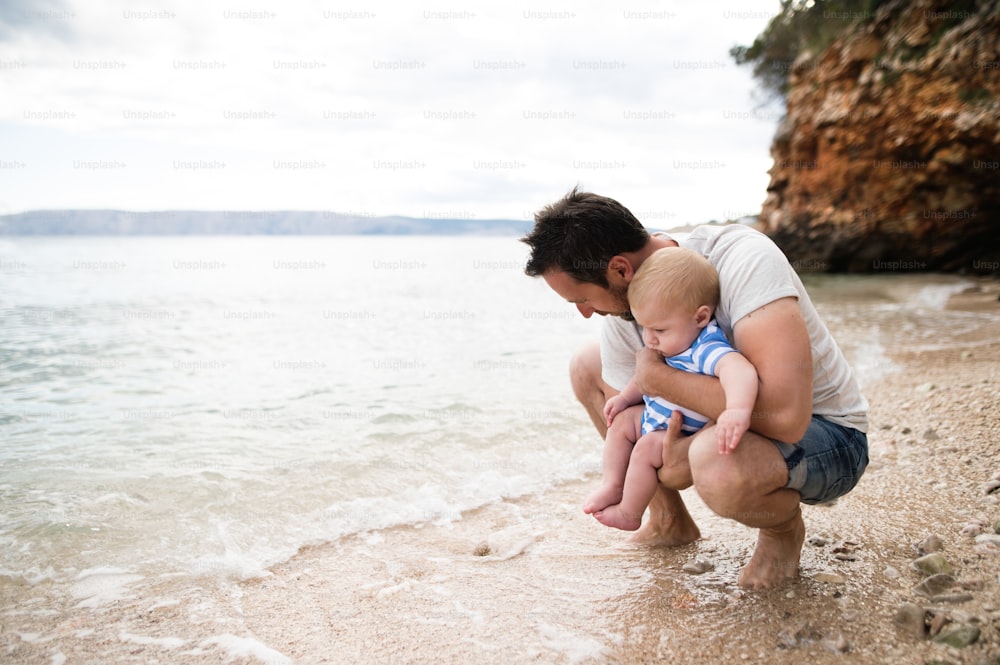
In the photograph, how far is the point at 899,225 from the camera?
46.3 ft

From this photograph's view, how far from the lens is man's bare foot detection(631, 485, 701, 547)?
287 cm

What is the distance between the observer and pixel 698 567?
2643 millimetres

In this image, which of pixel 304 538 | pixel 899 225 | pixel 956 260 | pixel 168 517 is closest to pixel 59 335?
pixel 168 517

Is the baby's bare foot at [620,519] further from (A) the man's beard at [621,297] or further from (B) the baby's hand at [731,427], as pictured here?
(A) the man's beard at [621,297]

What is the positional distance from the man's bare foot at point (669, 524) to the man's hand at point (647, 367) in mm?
663

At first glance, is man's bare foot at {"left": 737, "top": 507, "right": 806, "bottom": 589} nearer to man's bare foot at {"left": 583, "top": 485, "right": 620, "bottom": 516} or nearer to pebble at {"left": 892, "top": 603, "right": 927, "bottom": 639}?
pebble at {"left": 892, "top": 603, "right": 927, "bottom": 639}

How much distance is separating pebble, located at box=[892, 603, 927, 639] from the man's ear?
4.45 feet

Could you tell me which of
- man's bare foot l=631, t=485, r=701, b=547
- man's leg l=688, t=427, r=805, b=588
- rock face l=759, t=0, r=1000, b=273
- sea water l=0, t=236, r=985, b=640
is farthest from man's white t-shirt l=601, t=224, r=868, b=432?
rock face l=759, t=0, r=1000, b=273

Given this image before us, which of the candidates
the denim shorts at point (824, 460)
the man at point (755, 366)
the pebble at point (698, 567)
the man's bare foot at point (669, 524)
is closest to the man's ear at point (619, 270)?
the man at point (755, 366)

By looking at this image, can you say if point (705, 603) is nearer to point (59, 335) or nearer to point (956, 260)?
point (59, 335)

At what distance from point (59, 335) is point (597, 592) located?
35.0 feet

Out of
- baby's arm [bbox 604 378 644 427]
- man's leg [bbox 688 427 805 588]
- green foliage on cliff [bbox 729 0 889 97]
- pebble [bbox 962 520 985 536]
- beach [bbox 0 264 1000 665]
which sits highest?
green foliage on cliff [bbox 729 0 889 97]

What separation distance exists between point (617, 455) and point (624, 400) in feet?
0.71

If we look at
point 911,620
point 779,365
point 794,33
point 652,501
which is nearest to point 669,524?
point 652,501
